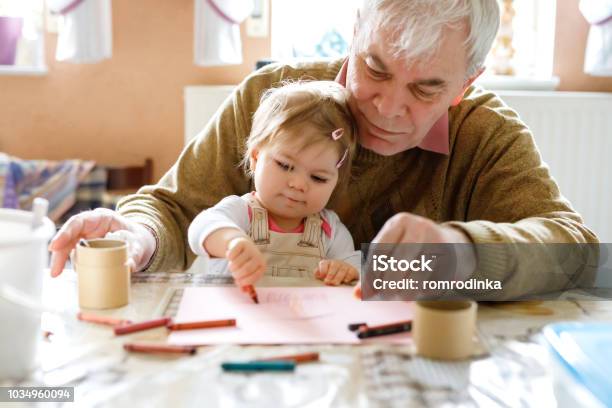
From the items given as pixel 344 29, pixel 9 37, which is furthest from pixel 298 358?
pixel 9 37

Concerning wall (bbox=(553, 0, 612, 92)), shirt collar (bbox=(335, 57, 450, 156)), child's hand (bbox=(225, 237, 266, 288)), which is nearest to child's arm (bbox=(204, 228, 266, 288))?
child's hand (bbox=(225, 237, 266, 288))

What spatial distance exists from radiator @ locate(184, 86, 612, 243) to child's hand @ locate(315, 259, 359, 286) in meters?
1.77

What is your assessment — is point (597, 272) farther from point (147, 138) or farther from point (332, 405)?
point (147, 138)

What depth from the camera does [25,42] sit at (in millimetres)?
2990

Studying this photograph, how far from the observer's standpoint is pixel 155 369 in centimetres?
76

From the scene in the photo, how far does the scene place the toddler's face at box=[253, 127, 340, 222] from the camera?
1278 millimetres

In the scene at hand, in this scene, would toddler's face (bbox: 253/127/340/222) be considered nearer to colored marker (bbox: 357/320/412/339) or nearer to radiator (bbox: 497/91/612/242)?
colored marker (bbox: 357/320/412/339)

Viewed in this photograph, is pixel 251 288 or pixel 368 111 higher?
pixel 368 111

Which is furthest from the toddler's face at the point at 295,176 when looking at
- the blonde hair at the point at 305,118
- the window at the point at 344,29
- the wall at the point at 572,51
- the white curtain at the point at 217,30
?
the wall at the point at 572,51

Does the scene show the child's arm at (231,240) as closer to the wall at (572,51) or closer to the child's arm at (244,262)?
the child's arm at (244,262)

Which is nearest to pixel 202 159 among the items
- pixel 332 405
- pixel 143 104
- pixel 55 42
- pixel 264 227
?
pixel 264 227

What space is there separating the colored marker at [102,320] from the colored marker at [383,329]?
0.30 m

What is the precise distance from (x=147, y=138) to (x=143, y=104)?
15 cm

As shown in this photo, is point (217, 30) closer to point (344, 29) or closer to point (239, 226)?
point (344, 29)
